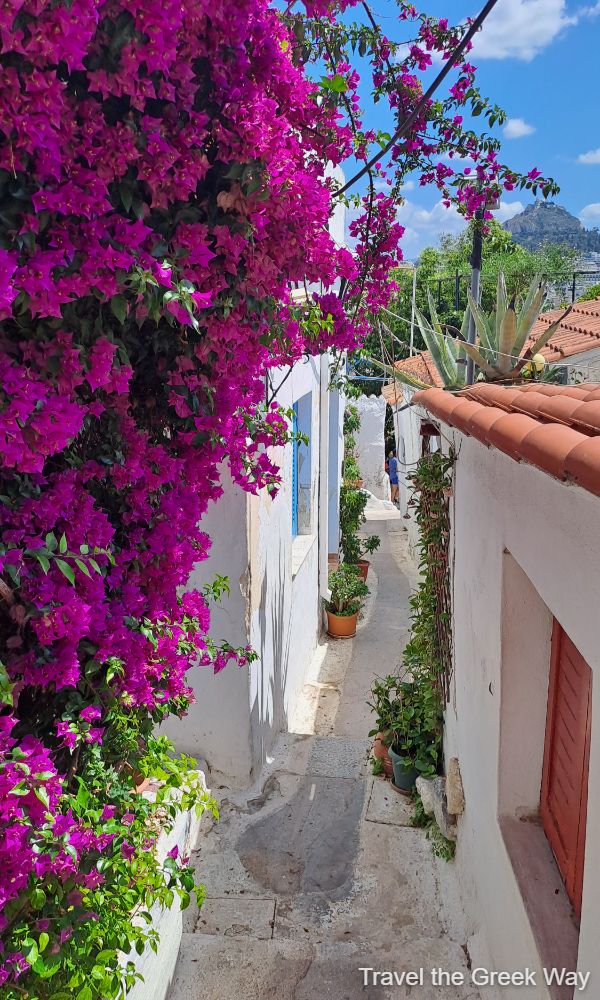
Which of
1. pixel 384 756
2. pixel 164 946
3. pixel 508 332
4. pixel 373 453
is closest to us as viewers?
pixel 164 946

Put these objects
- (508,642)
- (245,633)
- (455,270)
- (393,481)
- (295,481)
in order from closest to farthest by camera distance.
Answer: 1. (508,642)
2. (245,633)
3. (295,481)
4. (393,481)
5. (455,270)

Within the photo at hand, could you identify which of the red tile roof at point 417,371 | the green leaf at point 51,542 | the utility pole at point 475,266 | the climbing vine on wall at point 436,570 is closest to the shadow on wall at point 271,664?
the climbing vine on wall at point 436,570

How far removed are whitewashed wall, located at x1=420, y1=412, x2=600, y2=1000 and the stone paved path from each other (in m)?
0.36

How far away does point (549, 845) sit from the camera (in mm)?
2533

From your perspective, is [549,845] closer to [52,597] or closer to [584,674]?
[584,674]

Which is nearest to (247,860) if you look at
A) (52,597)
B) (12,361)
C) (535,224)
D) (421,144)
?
(52,597)

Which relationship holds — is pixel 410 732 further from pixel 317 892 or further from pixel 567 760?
pixel 567 760

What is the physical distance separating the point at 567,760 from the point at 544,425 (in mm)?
1312

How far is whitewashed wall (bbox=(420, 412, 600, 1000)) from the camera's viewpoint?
1.59 metres

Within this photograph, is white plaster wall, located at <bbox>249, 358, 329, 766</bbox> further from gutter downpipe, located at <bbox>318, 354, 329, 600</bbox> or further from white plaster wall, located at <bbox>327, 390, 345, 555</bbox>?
white plaster wall, located at <bbox>327, 390, 345, 555</bbox>

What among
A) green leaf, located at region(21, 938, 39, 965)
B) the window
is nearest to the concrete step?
green leaf, located at region(21, 938, 39, 965)

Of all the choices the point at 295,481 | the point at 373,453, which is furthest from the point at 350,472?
the point at 373,453

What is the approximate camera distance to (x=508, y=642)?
8.81ft

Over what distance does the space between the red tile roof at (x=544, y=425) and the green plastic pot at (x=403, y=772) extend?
114 inches
